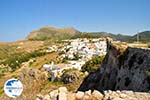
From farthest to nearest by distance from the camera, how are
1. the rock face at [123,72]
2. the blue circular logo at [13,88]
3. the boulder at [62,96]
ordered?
the rock face at [123,72] → the boulder at [62,96] → the blue circular logo at [13,88]

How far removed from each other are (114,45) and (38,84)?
14.9 meters

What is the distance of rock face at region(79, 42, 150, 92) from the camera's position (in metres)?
20.5

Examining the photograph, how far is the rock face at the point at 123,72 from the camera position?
2049 cm

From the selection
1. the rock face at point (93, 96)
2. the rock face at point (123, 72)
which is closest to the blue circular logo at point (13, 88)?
the rock face at point (93, 96)

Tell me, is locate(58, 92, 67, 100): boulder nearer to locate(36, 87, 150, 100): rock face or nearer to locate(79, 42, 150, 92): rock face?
locate(36, 87, 150, 100): rock face

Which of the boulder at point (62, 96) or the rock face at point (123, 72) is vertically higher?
the boulder at point (62, 96)

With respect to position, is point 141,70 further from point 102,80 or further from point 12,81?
point 12,81

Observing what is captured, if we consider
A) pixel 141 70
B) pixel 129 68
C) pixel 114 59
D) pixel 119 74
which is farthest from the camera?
pixel 114 59

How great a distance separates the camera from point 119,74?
82.0 ft

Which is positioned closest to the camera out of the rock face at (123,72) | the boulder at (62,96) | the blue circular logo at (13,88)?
the blue circular logo at (13,88)

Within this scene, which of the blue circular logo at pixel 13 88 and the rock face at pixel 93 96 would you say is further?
the rock face at pixel 93 96

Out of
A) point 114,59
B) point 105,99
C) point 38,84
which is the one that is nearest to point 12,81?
point 105,99

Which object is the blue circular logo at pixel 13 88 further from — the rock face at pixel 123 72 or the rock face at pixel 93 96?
the rock face at pixel 123 72

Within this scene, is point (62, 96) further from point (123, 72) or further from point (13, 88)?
point (123, 72)
